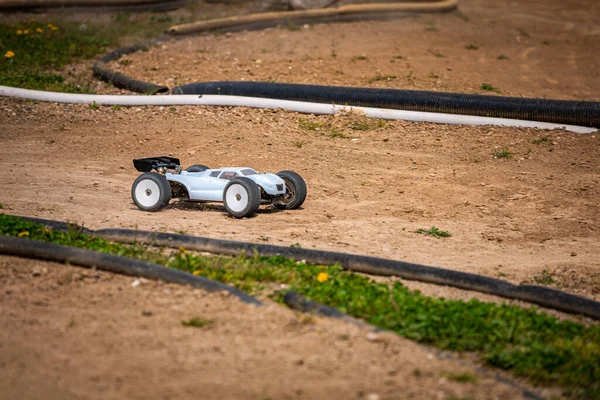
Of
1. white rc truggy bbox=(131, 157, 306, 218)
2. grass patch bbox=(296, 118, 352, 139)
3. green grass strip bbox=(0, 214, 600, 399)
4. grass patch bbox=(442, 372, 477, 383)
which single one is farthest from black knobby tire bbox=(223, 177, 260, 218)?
grass patch bbox=(442, 372, 477, 383)

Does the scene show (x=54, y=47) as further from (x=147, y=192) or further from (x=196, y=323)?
(x=196, y=323)

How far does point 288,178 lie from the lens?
877cm

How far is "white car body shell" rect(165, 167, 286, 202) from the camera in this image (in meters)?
8.50

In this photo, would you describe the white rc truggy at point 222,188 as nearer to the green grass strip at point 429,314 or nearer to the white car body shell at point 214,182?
the white car body shell at point 214,182

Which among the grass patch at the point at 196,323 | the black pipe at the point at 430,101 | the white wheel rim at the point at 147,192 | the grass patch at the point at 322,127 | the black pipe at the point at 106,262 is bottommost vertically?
the grass patch at the point at 196,323

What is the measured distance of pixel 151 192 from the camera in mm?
8633

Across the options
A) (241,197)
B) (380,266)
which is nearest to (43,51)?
(241,197)

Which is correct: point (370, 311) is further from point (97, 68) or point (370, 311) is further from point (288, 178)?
point (97, 68)

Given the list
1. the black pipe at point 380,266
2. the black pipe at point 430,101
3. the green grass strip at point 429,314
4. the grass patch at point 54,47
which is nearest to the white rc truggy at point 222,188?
the black pipe at point 380,266

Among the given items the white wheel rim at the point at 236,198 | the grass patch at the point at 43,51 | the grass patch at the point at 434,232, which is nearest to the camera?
the grass patch at the point at 434,232

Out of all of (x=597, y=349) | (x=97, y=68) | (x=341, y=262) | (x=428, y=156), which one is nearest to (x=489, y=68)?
(x=428, y=156)

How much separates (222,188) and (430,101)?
15.5ft

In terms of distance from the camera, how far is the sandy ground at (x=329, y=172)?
17.4 feet

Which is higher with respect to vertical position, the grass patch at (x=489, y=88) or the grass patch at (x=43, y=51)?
the grass patch at (x=43, y=51)
